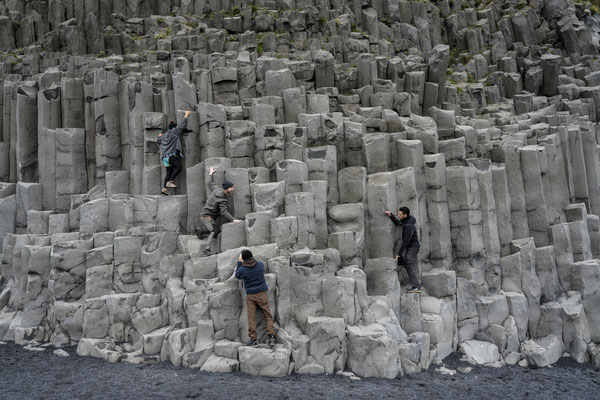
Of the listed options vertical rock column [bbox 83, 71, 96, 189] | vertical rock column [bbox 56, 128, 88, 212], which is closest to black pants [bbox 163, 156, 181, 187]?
vertical rock column [bbox 83, 71, 96, 189]

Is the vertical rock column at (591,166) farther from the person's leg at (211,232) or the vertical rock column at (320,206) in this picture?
the person's leg at (211,232)

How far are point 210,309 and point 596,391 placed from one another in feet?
31.4

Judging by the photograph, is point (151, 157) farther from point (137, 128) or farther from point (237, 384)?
point (237, 384)

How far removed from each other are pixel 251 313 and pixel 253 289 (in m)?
0.56

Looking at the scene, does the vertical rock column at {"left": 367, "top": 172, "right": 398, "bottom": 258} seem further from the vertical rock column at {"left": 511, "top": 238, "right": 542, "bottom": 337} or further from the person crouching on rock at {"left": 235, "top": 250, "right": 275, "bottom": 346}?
the vertical rock column at {"left": 511, "top": 238, "right": 542, "bottom": 337}

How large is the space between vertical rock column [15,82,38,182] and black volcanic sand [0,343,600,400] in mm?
7377

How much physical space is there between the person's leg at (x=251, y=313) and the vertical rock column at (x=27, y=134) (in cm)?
1111

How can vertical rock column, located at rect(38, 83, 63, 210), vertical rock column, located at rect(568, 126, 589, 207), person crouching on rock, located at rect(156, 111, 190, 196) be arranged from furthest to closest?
vertical rock column, located at rect(568, 126, 589, 207)
vertical rock column, located at rect(38, 83, 63, 210)
person crouching on rock, located at rect(156, 111, 190, 196)

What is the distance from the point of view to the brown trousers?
11.3 m

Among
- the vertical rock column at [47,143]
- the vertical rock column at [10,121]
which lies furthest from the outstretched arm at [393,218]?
the vertical rock column at [10,121]

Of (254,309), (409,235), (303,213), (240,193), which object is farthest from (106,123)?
(409,235)

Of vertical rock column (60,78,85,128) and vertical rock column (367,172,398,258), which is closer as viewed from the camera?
vertical rock column (367,172,398,258)

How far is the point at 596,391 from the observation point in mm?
11922

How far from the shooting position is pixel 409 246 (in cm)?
1370
